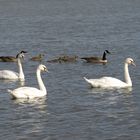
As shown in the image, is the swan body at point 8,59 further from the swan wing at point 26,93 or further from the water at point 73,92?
the swan wing at point 26,93

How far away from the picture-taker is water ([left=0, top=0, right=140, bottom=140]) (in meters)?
17.9

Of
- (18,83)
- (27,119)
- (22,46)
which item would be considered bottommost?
(27,119)

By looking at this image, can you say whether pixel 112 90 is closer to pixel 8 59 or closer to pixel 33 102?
pixel 33 102

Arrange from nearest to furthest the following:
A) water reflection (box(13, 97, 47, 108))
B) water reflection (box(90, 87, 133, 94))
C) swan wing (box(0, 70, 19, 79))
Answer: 1. water reflection (box(13, 97, 47, 108))
2. water reflection (box(90, 87, 133, 94))
3. swan wing (box(0, 70, 19, 79))

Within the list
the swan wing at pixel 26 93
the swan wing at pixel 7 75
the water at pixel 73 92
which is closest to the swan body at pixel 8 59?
the water at pixel 73 92

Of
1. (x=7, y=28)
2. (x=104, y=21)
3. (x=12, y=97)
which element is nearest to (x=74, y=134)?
(x=12, y=97)

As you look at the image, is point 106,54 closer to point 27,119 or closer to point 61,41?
point 61,41

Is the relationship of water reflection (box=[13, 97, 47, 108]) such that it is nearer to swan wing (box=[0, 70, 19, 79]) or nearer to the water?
the water

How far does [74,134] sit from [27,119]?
2.27 meters

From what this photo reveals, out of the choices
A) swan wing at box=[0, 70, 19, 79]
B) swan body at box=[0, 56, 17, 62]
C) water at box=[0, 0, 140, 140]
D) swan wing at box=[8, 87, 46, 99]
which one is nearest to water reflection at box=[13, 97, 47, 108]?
water at box=[0, 0, 140, 140]

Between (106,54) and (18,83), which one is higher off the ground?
(106,54)

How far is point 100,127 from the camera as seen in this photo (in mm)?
18094

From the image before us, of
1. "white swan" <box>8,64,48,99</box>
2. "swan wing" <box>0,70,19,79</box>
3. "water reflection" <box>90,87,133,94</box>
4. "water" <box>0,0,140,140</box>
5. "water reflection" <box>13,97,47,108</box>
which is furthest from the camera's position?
"swan wing" <box>0,70,19,79</box>

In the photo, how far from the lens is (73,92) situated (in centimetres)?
2378
